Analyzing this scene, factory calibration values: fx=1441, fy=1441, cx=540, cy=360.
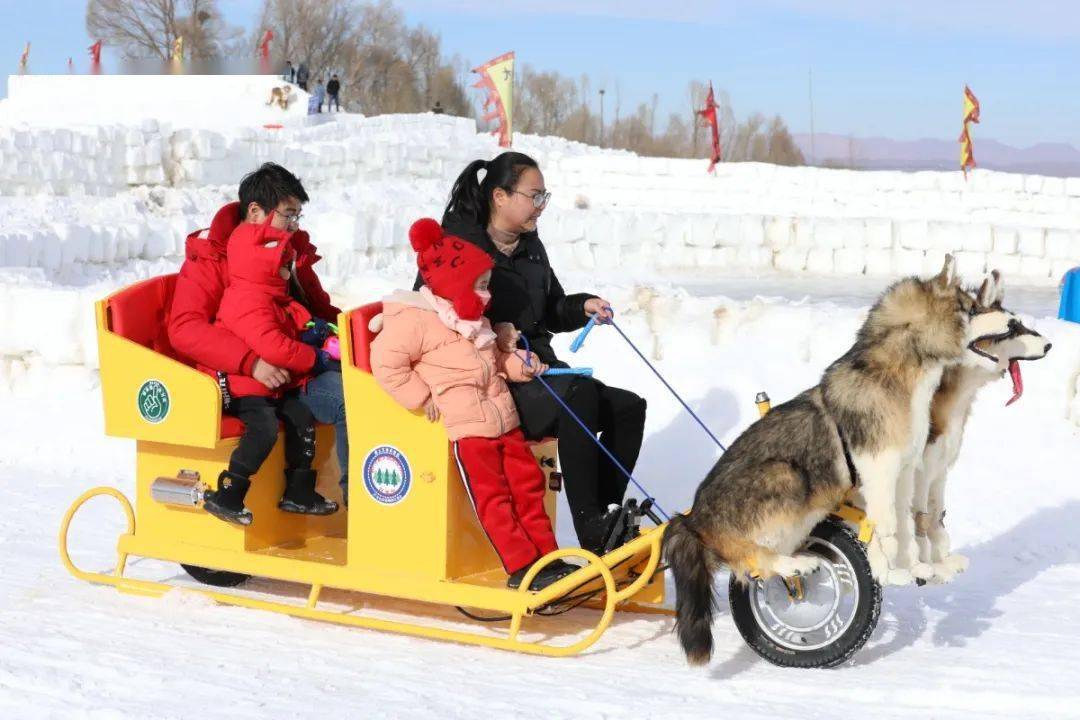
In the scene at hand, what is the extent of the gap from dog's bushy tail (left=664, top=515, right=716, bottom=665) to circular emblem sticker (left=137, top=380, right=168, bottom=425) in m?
2.04

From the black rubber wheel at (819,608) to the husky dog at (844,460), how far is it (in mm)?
89

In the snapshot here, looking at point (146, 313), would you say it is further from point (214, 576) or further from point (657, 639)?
point (657, 639)

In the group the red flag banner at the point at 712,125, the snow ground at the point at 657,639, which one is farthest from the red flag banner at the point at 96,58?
the snow ground at the point at 657,639

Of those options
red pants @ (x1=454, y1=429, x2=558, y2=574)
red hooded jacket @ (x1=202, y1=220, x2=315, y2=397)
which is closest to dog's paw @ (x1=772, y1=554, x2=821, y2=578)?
red pants @ (x1=454, y1=429, x2=558, y2=574)

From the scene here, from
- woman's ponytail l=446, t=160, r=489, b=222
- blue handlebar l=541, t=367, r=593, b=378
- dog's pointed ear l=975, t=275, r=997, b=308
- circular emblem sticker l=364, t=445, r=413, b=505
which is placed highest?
woman's ponytail l=446, t=160, r=489, b=222

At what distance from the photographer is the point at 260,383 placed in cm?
549

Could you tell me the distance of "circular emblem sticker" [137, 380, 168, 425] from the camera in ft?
18.0

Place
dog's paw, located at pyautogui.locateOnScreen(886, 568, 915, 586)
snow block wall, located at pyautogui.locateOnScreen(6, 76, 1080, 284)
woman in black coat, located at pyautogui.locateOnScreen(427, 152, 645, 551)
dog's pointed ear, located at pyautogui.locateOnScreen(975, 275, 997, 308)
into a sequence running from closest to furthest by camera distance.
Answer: dog's paw, located at pyautogui.locateOnScreen(886, 568, 915, 586)
dog's pointed ear, located at pyautogui.locateOnScreen(975, 275, 997, 308)
woman in black coat, located at pyautogui.locateOnScreen(427, 152, 645, 551)
snow block wall, located at pyautogui.locateOnScreen(6, 76, 1080, 284)

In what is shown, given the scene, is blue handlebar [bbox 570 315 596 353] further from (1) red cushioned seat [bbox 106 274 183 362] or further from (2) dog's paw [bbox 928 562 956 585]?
(1) red cushioned seat [bbox 106 274 183 362]

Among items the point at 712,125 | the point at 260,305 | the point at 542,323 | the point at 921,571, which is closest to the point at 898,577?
the point at 921,571

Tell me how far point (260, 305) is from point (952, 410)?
8.45ft

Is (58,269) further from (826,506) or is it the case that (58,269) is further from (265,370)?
(826,506)

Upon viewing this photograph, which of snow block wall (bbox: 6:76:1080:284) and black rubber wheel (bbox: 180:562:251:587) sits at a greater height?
snow block wall (bbox: 6:76:1080:284)

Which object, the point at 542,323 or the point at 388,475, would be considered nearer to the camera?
the point at 388,475
